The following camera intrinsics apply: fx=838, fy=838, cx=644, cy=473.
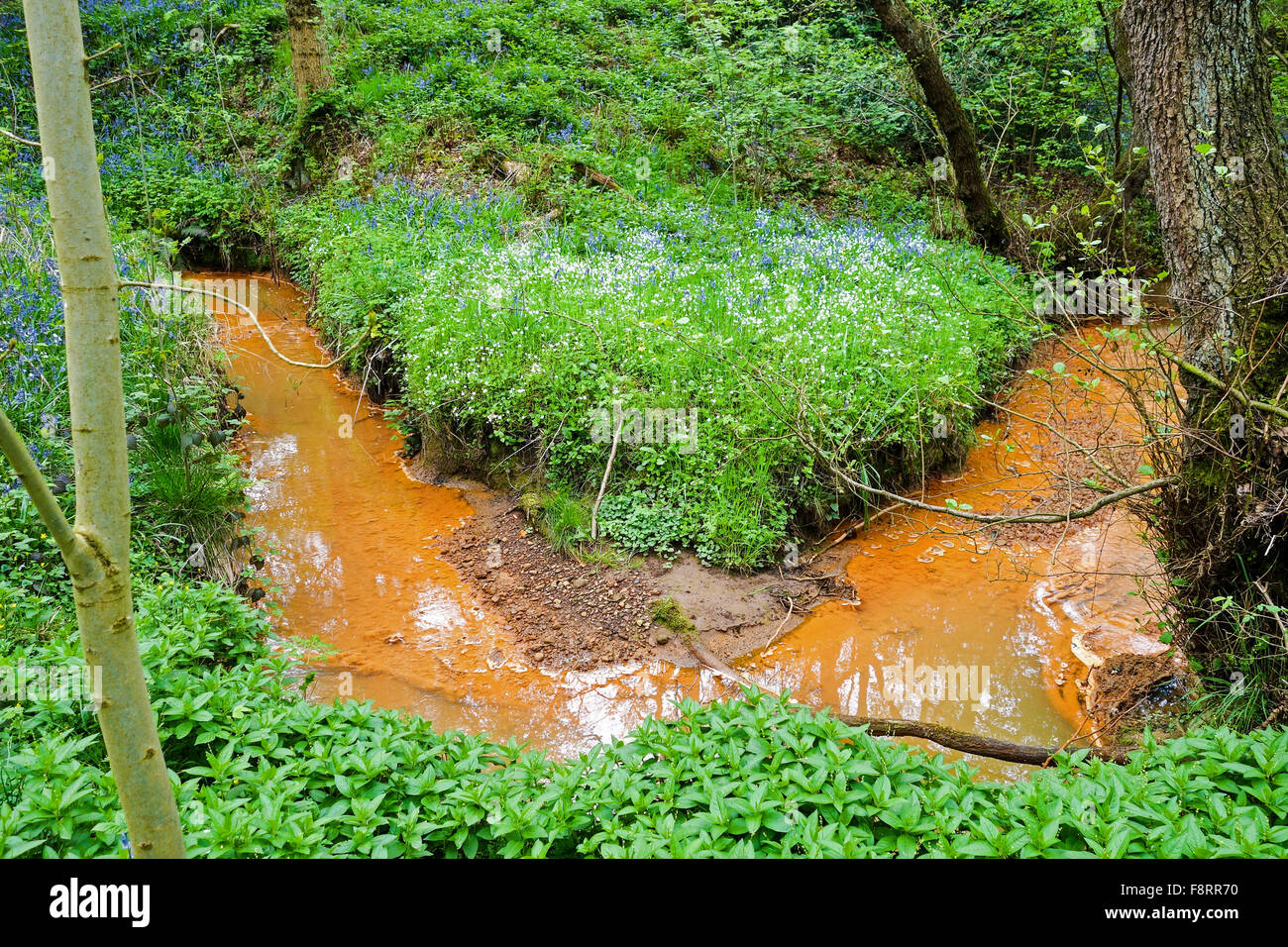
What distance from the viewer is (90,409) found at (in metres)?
1.47

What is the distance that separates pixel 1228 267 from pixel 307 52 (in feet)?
40.3

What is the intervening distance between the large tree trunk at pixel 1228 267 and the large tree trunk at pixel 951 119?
559cm

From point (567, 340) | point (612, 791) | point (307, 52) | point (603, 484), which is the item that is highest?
point (307, 52)

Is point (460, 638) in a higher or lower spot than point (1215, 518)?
lower

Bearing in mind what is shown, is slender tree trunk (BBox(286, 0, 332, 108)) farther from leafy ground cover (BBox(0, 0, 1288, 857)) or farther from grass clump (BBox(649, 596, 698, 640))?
grass clump (BBox(649, 596, 698, 640))

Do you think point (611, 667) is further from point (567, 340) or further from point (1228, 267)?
point (1228, 267)

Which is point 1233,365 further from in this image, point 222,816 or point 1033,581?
→ point 222,816

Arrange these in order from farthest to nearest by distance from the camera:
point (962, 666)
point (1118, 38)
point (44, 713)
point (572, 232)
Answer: point (1118, 38) → point (572, 232) → point (962, 666) → point (44, 713)

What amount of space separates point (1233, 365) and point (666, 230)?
6.86 meters

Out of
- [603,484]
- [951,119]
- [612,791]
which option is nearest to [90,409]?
[612,791]

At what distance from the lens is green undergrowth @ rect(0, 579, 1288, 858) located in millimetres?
2473

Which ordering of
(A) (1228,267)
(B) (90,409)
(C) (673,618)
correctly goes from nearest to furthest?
(B) (90,409), (A) (1228,267), (C) (673,618)
